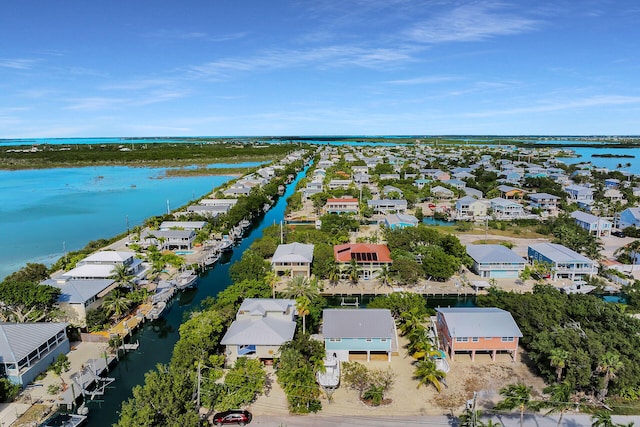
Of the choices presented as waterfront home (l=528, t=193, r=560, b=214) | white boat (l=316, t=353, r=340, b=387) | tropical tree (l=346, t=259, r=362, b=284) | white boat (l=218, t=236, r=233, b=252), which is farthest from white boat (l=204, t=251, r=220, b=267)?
waterfront home (l=528, t=193, r=560, b=214)

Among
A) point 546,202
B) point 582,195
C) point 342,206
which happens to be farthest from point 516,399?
point 582,195

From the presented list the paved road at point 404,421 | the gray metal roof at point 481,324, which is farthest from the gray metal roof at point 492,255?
the paved road at point 404,421

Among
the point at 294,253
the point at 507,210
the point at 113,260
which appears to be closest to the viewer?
the point at 113,260

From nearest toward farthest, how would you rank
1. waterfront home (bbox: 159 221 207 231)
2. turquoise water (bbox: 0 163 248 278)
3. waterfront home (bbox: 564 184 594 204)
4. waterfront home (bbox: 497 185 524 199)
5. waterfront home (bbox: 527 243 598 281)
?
waterfront home (bbox: 527 243 598 281) → waterfront home (bbox: 159 221 207 231) → turquoise water (bbox: 0 163 248 278) → waterfront home (bbox: 564 184 594 204) → waterfront home (bbox: 497 185 524 199)

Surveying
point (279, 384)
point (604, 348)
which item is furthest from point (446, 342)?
point (279, 384)

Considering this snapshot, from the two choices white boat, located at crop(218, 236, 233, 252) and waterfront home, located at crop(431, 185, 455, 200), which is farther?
waterfront home, located at crop(431, 185, 455, 200)

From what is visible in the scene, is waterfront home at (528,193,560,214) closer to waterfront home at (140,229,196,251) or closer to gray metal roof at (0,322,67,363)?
waterfront home at (140,229,196,251)

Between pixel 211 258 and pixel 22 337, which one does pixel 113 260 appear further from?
pixel 22 337
